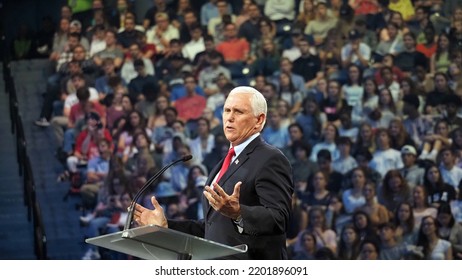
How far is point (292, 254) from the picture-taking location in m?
10.4

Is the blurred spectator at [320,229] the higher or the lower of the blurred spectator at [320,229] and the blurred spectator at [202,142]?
the lower

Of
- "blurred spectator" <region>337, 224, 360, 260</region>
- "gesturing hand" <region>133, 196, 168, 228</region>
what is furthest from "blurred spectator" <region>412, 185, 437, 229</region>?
"gesturing hand" <region>133, 196, 168, 228</region>

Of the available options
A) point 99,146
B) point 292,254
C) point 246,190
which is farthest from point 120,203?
point 246,190

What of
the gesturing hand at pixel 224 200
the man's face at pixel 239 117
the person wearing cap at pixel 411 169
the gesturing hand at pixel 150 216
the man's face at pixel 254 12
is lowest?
the person wearing cap at pixel 411 169

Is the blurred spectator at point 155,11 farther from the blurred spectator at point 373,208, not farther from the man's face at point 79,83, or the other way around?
the blurred spectator at point 373,208

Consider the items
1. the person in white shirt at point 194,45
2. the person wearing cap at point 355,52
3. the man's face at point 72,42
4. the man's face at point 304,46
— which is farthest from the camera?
the man's face at point 72,42

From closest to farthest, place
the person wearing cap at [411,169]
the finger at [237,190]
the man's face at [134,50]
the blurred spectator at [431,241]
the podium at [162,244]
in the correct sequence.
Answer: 1. the podium at [162,244]
2. the finger at [237,190]
3. the blurred spectator at [431,241]
4. the person wearing cap at [411,169]
5. the man's face at [134,50]

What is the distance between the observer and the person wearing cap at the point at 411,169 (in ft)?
34.6

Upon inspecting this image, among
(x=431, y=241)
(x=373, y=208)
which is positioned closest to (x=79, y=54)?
(x=373, y=208)

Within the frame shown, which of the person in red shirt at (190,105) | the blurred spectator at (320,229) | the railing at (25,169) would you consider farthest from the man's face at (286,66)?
the railing at (25,169)

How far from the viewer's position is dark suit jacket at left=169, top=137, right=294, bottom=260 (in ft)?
13.4
